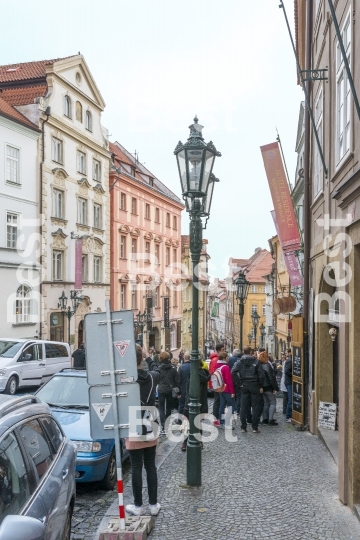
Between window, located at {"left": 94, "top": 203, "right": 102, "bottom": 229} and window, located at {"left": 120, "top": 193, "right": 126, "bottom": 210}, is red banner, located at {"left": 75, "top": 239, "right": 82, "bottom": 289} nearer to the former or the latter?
window, located at {"left": 94, "top": 203, "right": 102, "bottom": 229}

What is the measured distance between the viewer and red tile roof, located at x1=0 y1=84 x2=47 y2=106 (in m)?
33.9

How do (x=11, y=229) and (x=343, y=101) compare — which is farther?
(x=11, y=229)

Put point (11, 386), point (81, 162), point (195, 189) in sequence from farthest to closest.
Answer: point (81, 162) → point (11, 386) → point (195, 189)

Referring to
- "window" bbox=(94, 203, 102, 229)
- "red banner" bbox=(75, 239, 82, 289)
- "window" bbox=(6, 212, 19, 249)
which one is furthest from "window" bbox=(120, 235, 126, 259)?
"window" bbox=(6, 212, 19, 249)

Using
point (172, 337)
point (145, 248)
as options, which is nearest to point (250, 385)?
point (145, 248)

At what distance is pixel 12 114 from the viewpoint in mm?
31578

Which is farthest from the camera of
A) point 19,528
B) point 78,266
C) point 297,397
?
point 78,266

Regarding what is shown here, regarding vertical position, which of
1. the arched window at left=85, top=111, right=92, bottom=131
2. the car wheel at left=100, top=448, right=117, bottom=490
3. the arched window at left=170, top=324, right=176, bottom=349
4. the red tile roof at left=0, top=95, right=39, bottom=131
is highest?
the arched window at left=85, top=111, right=92, bottom=131

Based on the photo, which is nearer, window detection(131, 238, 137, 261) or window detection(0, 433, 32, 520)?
window detection(0, 433, 32, 520)

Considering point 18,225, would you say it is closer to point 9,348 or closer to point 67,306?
point 67,306

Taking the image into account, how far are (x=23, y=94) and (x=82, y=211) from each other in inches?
316

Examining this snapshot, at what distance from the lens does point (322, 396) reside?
11.7 meters

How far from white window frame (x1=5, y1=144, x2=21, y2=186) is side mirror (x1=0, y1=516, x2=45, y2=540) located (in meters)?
28.4

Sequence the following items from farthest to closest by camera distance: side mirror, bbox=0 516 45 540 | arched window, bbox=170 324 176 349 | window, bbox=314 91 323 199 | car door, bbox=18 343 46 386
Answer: arched window, bbox=170 324 176 349 < car door, bbox=18 343 46 386 < window, bbox=314 91 323 199 < side mirror, bbox=0 516 45 540
